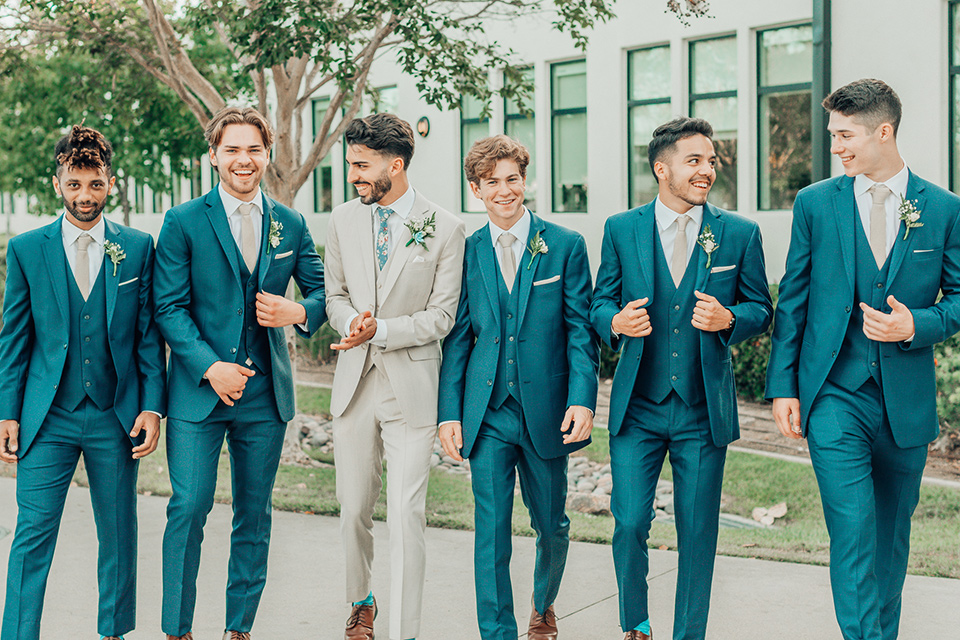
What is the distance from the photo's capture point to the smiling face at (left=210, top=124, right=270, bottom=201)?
177 inches

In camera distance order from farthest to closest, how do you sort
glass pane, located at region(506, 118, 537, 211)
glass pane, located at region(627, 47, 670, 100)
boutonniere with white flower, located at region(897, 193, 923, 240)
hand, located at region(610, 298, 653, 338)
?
glass pane, located at region(506, 118, 537, 211) < glass pane, located at region(627, 47, 670, 100) < hand, located at region(610, 298, 653, 338) < boutonniere with white flower, located at region(897, 193, 923, 240)

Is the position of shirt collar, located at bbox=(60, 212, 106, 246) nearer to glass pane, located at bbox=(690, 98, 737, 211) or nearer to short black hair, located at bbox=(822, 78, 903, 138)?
short black hair, located at bbox=(822, 78, 903, 138)

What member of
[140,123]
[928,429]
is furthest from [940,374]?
[140,123]

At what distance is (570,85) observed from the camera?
47.1 ft

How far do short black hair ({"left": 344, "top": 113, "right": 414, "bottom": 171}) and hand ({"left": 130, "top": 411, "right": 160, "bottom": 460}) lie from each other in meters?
1.43

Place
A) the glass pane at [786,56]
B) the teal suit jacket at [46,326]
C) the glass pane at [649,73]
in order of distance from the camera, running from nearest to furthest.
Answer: the teal suit jacket at [46,326] → the glass pane at [786,56] → the glass pane at [649,73]

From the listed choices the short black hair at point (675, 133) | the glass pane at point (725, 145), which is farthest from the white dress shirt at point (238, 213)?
the glass pane at point (725, 145)

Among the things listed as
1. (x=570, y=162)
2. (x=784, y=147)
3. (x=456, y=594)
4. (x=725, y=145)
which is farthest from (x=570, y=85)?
(x=456, y=594)

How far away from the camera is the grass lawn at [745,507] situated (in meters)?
6.40

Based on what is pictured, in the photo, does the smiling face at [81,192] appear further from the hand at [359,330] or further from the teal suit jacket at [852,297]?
the teal suit jacket at [852,297]

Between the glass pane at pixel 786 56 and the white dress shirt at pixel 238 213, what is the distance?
29.4 ft

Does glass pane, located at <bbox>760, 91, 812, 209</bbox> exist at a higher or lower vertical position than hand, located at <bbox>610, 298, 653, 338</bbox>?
higher

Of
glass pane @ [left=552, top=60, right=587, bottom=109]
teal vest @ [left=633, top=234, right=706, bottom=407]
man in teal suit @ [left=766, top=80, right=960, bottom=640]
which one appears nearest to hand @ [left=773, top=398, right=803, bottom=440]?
man in teal suit @ [left=766, top=80, right=960, bottom=640]

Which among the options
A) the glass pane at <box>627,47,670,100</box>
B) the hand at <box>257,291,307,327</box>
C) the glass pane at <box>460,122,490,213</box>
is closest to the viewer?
the hand at <box>257,291,307,327</box>
